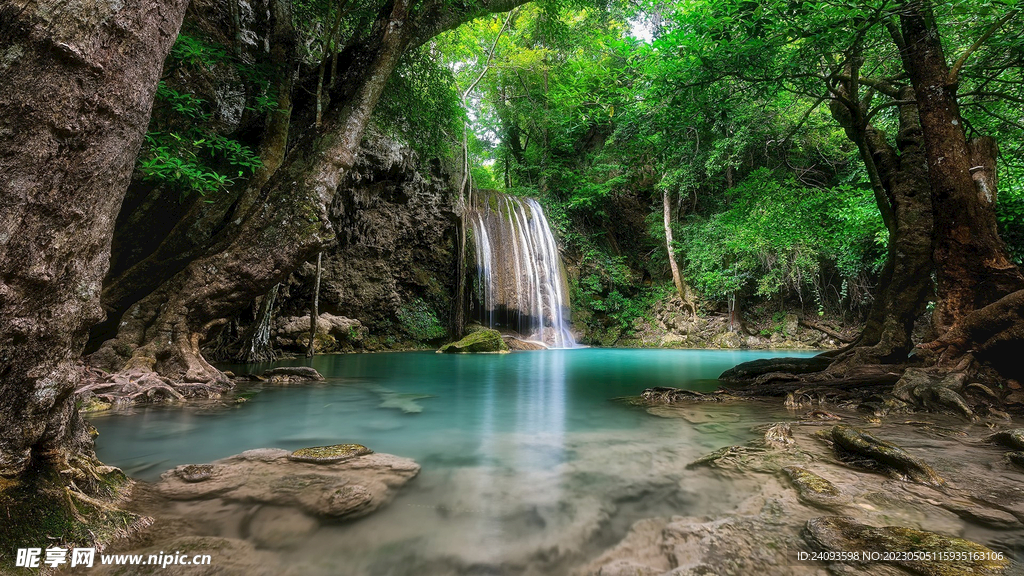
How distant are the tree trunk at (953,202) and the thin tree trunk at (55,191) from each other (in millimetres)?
5372

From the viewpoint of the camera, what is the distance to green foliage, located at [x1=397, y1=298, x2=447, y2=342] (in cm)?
1250

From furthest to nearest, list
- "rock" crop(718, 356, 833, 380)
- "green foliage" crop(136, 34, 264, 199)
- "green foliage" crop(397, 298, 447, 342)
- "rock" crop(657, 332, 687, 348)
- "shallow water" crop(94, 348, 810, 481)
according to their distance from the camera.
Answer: "rock" crop(657, 332, 687, 348) < "green foliage" crop(397, 298, 447, 342) < "rock" crop(718, 356, 833, 380) < "green foliage" crop(136, 34, 264, 199) < "shallow water" crop(94, 348, 810, 481)

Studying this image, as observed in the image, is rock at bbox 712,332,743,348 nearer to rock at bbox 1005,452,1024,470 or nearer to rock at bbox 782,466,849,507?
rock at bbox 1005,452,1024,470

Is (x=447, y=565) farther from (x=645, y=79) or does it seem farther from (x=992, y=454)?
(x=645, y=79)

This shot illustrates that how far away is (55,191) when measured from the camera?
1.32 m

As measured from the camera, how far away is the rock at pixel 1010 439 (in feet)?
7.19

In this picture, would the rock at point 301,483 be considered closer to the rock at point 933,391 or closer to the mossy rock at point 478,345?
the rock at point 933,391


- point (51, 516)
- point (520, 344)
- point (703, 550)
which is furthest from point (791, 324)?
point (51, 516)

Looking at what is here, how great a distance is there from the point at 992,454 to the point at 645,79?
4788mm

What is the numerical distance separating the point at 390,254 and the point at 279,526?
1134 centimetres

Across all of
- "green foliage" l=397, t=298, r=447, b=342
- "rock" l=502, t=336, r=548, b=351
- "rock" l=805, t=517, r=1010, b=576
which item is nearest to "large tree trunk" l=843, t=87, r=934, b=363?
"rock" l=805, t=517, r=1010, b=576

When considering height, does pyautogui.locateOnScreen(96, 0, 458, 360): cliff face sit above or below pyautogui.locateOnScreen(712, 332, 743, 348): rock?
above

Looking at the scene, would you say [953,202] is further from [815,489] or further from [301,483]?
[301,483]

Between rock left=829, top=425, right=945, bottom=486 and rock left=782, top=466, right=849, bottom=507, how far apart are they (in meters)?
0.37
